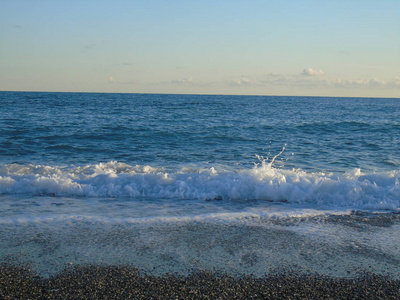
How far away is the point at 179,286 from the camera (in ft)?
13.1

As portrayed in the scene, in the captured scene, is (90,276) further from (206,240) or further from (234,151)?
(234,151)

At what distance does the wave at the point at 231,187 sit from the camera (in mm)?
8047

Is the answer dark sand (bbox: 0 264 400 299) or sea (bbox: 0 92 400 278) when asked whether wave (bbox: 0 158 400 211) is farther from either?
dark sand (bbox: 0 264 400 299)

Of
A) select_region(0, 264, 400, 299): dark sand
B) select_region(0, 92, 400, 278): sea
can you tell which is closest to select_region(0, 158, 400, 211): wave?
select_region(0, 92, 400, 278): sea

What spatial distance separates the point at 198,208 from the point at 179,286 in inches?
134

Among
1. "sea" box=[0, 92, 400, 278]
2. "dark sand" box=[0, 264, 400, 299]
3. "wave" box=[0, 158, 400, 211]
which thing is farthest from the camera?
"wave" box=[0, 158, 400, 211]

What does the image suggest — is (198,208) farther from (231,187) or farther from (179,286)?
(179,286)

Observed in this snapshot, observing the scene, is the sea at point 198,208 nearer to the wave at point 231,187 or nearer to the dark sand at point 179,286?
the wave at point 231,187

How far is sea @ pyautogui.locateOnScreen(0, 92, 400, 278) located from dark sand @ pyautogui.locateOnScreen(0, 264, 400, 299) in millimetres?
185

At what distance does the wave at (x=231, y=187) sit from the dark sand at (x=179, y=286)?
380 centimetres

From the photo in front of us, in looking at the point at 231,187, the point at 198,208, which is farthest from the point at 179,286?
the point at 231,187

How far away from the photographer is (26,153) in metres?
13.2

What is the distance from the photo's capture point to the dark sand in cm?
382

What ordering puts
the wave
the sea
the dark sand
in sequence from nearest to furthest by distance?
the dark sand → the sea → the wave
